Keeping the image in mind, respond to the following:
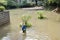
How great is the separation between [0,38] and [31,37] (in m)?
1.50

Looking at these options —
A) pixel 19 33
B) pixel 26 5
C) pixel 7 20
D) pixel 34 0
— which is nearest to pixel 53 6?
pixel 26 5

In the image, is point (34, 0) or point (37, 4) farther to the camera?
point (34, 0)

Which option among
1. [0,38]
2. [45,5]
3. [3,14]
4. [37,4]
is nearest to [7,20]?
[3,14]

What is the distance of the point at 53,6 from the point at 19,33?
624 inches

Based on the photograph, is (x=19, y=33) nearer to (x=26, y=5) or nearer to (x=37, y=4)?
(x=26, y=5)

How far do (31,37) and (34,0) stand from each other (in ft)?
80.2

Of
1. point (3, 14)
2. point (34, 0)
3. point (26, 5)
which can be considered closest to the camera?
point (3, 14)

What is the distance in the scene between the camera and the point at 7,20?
Answer: 39.8 ft

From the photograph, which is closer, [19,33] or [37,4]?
[19,33]

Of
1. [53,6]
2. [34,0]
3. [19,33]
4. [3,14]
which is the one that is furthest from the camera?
[34,0]

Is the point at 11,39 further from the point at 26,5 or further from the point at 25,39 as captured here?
the point at 26,5

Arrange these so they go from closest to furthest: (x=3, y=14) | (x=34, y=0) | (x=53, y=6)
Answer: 1. (x=3, y=14)
2. (x=53, y=6)
3. (x=34, y=0)

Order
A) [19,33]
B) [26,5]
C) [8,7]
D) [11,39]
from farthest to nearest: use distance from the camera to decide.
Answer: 1. [26,5]
2. [8,7]
3. [19,33]
4. [11,39]

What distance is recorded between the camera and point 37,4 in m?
30.0
